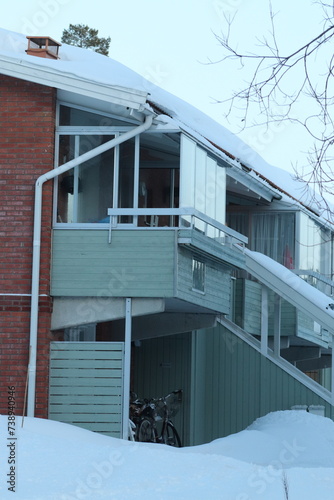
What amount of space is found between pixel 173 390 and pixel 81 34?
43.5 m

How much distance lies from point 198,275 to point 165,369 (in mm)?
5351

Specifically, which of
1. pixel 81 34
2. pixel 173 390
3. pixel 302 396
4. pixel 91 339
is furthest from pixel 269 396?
pixel 81 34

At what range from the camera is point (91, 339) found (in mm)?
18828

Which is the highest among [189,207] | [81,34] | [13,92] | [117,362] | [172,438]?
[81,34]

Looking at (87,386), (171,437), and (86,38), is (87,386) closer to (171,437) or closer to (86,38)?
(171,437)

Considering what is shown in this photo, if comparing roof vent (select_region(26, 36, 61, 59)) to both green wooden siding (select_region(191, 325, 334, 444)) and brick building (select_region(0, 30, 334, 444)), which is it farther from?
green wooden siding (select_region(191, 325, 334, 444))

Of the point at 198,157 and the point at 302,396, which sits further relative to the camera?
the point at 302,396

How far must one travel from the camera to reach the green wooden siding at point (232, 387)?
22.4 metres

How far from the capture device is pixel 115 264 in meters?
17.3

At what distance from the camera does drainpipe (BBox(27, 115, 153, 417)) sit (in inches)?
671

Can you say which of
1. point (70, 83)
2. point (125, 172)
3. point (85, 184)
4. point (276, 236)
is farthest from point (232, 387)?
point (70, 83)

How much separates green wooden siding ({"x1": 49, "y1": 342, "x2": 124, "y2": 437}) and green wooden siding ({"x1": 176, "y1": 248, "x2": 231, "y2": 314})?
4.91 feet

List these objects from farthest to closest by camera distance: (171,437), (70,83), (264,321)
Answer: (264,321) → (171,437) → (70,83)

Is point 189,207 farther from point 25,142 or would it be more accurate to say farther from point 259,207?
point 259,207
